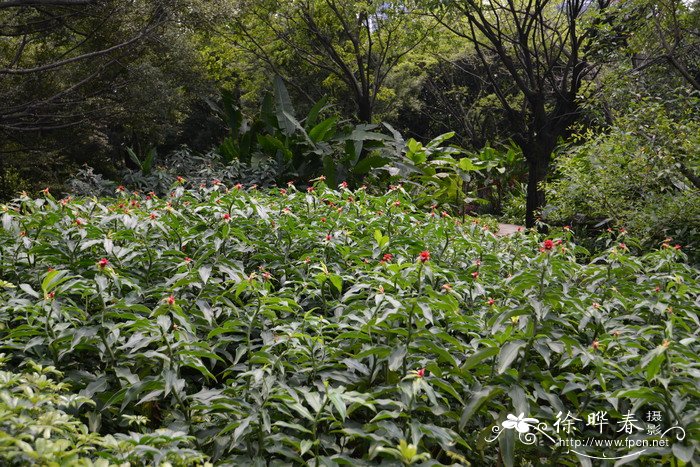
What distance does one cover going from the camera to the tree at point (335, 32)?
10.8 metres

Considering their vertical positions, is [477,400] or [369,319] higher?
[369,319]

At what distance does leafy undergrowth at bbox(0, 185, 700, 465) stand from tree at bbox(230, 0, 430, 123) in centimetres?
836

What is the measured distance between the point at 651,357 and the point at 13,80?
10.1 meters

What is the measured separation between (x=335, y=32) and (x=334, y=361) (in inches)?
432

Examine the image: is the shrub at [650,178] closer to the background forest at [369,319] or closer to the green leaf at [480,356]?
the background forest at [369,319]

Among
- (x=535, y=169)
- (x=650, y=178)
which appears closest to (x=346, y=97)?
(x=535, y=169)

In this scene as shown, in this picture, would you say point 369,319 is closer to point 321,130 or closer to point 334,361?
point 334,361

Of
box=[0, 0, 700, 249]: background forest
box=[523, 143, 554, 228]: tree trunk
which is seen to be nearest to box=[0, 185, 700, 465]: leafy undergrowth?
box=[0, 0, 700, 249]: background forest

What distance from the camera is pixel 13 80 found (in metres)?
9.11

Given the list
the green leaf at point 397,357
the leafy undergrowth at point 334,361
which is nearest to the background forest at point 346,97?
the leafy undergrowth at point 334,361

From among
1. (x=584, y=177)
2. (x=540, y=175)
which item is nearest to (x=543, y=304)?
(x=584, y=177)

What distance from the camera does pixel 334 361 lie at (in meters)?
2.17

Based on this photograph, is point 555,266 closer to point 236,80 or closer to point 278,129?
point 278,129

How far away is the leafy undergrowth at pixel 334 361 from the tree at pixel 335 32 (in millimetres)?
8359
